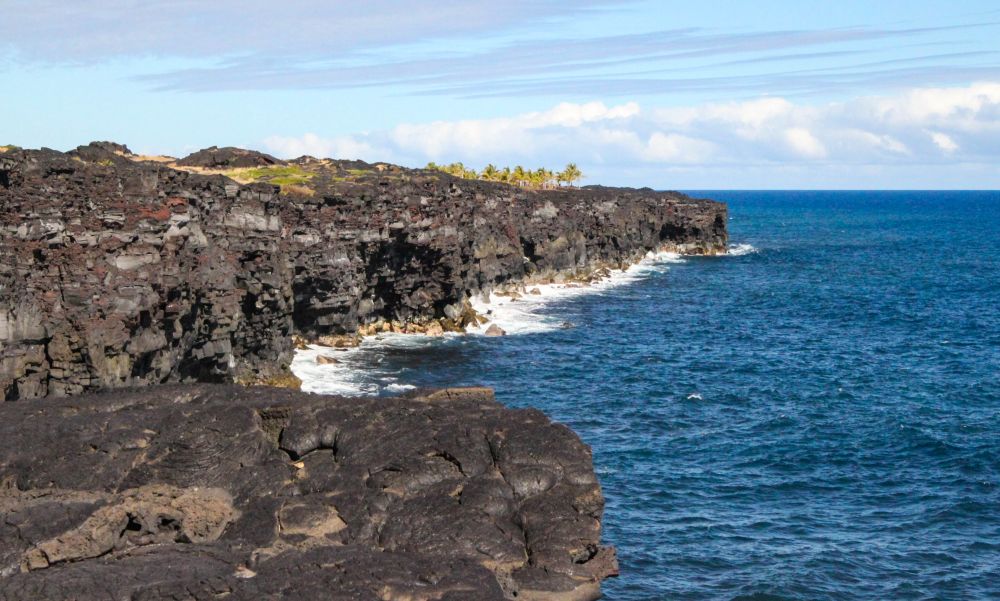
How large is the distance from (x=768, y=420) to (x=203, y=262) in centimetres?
4015

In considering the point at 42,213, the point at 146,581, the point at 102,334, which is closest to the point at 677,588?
the point at 146,581

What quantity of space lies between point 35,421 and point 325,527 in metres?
14.1

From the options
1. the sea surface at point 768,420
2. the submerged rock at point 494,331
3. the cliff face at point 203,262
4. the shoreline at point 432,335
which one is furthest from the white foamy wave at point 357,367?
the submerged rock at point 494,331

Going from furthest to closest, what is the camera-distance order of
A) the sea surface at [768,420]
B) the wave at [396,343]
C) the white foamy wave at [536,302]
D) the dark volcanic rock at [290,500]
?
1. the white foamy wave at [536,302]
2. the wave at [396,343]
3. the sea surface at [768,420]
4. the dark volcanic rock at [290,500]

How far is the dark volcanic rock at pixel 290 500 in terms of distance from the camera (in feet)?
93.9

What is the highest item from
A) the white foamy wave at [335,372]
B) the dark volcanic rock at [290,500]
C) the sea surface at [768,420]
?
the dark volcanic rock at [290,500]

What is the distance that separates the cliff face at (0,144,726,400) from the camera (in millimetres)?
53281

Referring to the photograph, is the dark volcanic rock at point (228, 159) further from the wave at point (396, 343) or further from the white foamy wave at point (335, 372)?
the white foamy wave at point (335, 372)

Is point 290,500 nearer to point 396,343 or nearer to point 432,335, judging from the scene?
point 396,343

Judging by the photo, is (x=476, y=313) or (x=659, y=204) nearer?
(x=476, y=313)

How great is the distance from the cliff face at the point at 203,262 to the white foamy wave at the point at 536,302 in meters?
3.34

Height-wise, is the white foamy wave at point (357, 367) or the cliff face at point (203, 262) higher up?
the cliff face at point (203, 262)

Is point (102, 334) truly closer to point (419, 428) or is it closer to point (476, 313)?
point (419, 428)

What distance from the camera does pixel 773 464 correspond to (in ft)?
198
